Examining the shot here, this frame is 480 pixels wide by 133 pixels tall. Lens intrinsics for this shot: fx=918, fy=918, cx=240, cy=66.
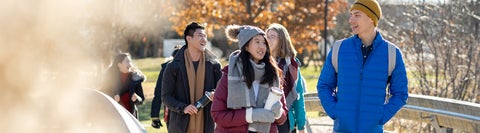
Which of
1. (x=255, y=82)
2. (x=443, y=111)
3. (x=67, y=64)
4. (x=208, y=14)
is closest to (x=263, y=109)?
(x=255, y=82)

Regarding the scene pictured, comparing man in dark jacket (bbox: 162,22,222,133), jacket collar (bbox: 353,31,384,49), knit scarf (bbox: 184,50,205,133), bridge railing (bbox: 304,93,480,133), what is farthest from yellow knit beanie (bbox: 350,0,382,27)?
knit scarf (bbox: 184,50,205,133)

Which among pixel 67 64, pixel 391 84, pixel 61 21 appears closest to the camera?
pixel 61 21

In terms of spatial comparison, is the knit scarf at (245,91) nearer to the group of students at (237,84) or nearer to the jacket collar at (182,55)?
the group of students at (237,84)

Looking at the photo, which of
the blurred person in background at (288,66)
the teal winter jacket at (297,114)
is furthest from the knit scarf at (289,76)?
the teal winter jacket at (297,114)

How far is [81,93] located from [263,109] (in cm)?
142

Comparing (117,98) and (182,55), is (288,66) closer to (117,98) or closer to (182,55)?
(182,55)

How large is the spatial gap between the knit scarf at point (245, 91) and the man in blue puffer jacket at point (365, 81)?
18.4 inches

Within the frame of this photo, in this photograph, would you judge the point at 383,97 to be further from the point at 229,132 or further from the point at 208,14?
the point at 208,14

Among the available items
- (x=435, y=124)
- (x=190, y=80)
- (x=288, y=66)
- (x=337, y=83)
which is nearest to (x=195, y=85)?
(x=190, y=80)

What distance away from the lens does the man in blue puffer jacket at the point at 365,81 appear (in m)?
5.99

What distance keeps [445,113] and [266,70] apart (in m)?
1.78

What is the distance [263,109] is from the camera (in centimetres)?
621

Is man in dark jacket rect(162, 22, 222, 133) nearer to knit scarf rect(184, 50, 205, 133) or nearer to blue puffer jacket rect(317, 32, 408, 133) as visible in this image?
knit scarf rect(184, 50, 205, 133)

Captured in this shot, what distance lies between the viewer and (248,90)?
630 cm
